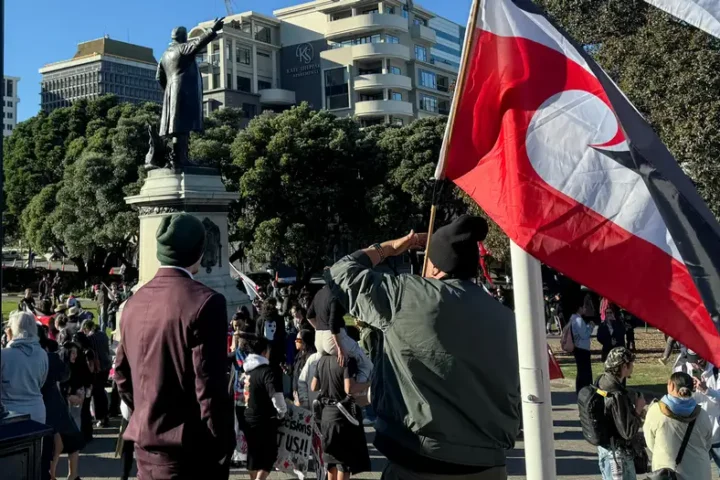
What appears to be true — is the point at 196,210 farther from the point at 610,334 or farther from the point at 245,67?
the point at 245,67

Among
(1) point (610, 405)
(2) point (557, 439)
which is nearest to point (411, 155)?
(2) point (557, 439)

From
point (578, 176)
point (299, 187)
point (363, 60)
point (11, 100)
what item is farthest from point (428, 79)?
point (11, 100)

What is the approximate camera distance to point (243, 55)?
2472 inches

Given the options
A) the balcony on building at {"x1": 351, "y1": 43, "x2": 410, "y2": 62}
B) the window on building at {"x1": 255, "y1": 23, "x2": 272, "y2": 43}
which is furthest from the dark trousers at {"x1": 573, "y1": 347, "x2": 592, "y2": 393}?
the window on building at {"x1": 255, "y1": 23, "x2": 272, "y2": 43}

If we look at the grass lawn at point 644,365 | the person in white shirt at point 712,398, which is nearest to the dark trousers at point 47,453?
the person in white shirt at point 712,398

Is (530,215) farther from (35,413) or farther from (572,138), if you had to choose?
(35,413)

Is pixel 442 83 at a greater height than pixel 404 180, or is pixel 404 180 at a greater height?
pixel 442 83

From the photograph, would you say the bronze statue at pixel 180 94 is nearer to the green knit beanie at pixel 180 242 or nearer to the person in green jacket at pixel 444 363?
the green knit beanie at pixel 180 242

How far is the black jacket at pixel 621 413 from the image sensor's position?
219 inches

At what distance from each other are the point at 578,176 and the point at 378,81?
57.5m

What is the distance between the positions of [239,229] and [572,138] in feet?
94.8

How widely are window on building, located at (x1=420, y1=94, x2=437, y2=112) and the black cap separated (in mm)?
62887

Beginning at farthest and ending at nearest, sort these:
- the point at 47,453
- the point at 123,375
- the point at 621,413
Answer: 1. the point at 47,453
2. the point at 621,413
3. the point at 123,375

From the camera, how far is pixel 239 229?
3181cm
